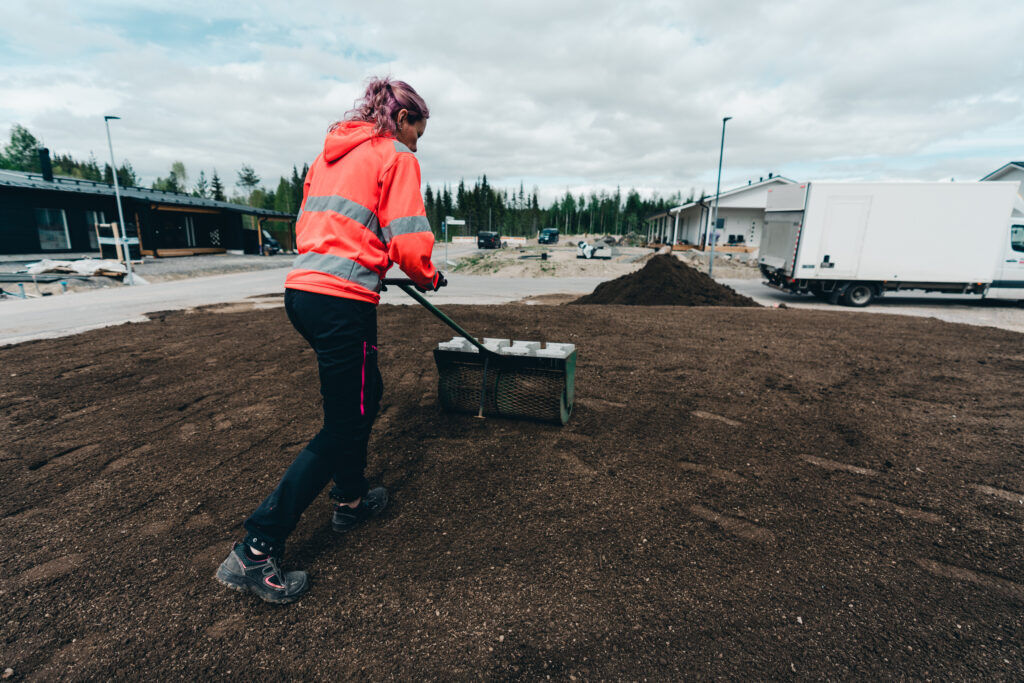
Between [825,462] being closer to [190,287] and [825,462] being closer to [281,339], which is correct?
[281,339]

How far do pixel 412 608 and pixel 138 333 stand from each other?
726 cm

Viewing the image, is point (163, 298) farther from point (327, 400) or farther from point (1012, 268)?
point (1012, 268)

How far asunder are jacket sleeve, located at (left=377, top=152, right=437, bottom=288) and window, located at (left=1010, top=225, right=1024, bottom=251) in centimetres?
1675

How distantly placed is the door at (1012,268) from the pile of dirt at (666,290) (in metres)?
6.68

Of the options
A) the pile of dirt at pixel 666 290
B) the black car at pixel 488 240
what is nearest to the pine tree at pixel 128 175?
the black car at pixel 488 240

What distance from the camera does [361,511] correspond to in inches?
102

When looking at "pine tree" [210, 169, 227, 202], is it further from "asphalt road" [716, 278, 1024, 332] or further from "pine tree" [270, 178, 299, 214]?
"asphalt road" [716, 278, 1024, 332]

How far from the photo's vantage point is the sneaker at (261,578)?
6.68 feet

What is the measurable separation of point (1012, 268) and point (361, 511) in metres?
17.0

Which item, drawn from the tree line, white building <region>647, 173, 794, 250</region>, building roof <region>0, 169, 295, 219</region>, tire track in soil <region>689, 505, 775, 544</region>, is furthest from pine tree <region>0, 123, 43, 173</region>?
tire track in soil <region>689, 505, 775, 544</region>

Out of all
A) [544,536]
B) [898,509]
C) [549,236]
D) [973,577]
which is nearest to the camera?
[973,577]

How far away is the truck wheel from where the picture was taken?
13.0 m

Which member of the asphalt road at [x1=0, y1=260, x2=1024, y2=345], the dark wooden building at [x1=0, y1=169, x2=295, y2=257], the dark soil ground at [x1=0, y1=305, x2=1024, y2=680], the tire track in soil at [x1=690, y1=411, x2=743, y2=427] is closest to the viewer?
the dark soil ground at [x1=0, y1=305, x2=1024, y2=680]

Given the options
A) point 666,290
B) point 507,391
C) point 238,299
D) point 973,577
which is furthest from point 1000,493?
point 238,299
